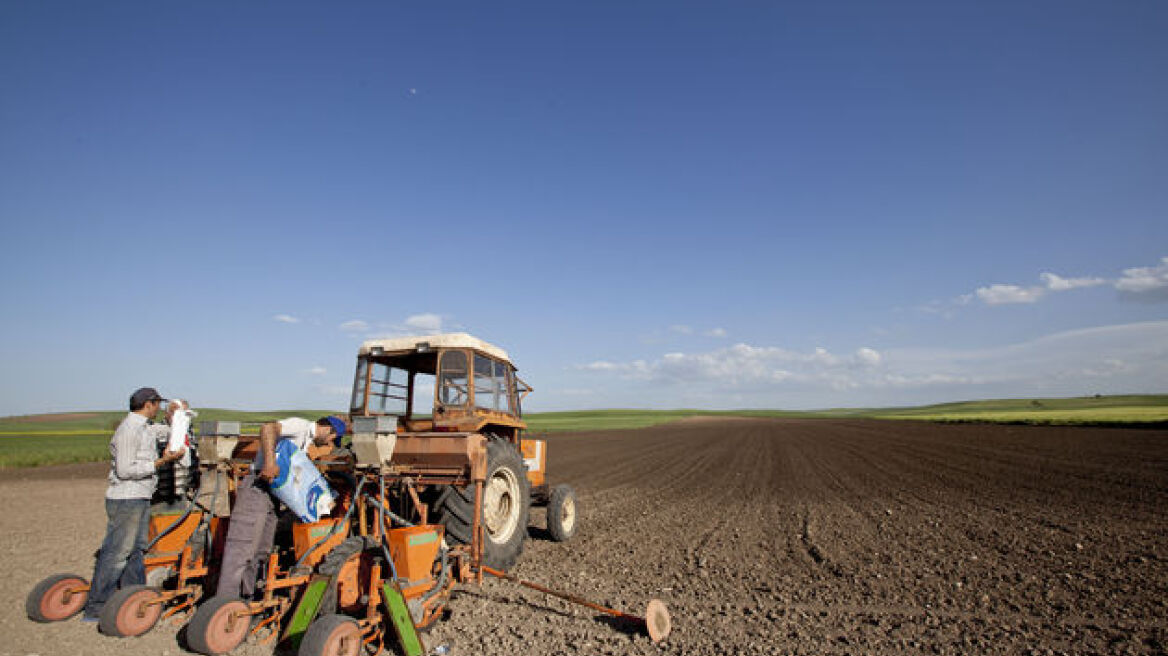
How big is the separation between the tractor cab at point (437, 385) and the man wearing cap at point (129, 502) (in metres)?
2.19

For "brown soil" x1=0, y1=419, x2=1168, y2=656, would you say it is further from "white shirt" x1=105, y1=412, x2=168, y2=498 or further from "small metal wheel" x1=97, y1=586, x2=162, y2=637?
"white shirt" x1=105, y1=412, x2=168, y2=498

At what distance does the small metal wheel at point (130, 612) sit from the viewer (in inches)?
169

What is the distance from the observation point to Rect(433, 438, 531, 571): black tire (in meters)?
5.56

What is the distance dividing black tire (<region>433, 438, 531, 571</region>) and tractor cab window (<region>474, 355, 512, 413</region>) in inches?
23.8

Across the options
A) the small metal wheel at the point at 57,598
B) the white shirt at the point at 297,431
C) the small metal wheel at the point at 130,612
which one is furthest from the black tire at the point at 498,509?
the small metal wheel at the point at 57,598

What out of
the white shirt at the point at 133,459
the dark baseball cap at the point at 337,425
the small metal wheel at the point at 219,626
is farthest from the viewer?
the dark baseball cap at the point at 337,425

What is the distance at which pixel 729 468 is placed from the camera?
58.0 feet

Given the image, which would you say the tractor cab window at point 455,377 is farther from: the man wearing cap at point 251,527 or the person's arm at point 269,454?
the person's arm at point 269,454

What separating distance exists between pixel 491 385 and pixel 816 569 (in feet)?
13.9

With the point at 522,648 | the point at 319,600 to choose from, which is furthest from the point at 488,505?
the point at 319,600

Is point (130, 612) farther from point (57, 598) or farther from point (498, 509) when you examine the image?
point (498, 509)

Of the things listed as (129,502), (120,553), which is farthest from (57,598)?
(129,502)

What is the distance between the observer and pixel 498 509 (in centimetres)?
643

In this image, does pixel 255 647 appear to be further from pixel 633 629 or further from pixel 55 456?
pixel 55 456
